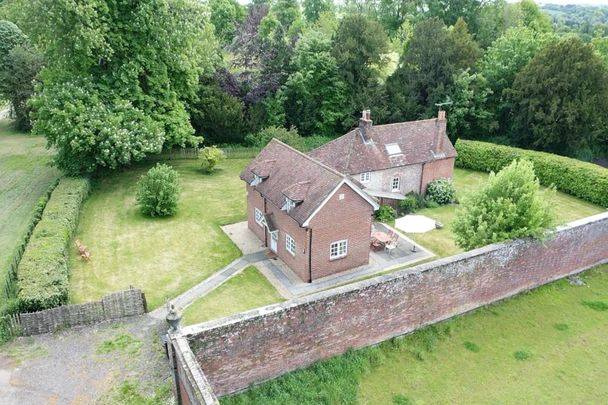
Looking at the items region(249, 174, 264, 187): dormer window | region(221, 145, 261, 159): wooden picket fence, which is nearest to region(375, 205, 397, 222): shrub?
region(249, 174, 264, 187): dormer window

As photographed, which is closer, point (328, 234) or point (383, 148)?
point (328, 234)

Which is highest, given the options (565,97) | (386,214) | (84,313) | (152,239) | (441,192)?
(565,97)

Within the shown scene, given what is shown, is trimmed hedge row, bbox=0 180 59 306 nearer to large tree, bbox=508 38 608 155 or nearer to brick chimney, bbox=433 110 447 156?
brick chimney, bbox=433 110 447 156

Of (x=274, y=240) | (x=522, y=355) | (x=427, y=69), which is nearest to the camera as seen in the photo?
(x=522, y=355)

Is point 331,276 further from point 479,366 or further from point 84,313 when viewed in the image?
point 84,313

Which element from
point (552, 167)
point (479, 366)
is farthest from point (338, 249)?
point (552, 167)

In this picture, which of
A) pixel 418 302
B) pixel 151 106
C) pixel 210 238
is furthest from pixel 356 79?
pixel 418 302

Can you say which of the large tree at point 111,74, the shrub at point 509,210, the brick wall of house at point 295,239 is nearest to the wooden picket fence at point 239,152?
the large tree at point 111,74
